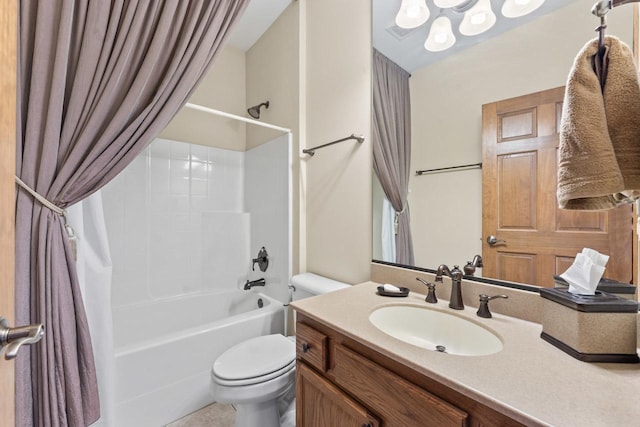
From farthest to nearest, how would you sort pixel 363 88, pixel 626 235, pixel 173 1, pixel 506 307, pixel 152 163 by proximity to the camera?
pixel 152 163, pixel 363 88, pixel 173 1, pixel 506 307, pixel 626 235

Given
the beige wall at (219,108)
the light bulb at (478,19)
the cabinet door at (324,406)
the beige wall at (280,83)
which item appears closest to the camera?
the cabinet door at (324,406)

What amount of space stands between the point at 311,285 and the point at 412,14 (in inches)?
60.6

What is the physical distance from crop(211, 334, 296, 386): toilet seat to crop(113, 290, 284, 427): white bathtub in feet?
0.89

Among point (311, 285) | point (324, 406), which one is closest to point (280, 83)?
point (311, 285)

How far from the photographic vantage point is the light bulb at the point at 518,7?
0.86m

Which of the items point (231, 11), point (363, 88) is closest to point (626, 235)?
point (363, 88)

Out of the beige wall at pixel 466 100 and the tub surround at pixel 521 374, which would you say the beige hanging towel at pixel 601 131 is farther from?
the tub surround at pixel 521 374

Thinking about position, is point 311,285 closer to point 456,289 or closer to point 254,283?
point 254,283

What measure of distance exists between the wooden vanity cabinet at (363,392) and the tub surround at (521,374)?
0.02 m

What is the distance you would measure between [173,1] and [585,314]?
5.67 ft

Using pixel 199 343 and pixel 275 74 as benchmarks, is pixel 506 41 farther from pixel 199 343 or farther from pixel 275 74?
pixel 199 343

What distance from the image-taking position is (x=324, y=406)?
86 centimetres

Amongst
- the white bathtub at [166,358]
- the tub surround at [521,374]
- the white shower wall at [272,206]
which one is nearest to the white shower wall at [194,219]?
the white shower wall at [272,206]

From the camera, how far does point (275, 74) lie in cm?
209
